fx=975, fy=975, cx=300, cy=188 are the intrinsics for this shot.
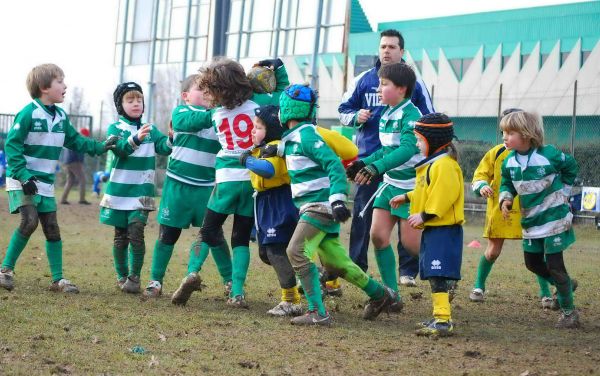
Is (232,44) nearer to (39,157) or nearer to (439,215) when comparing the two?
(39,157)

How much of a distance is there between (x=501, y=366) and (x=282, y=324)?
5.80 ft

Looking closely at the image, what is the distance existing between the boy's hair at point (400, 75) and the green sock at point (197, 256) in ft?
6.43

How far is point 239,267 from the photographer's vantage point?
7.55 meters

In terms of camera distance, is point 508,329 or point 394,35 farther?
point 394,35

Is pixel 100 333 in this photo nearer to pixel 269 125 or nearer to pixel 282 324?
pixel 282 324

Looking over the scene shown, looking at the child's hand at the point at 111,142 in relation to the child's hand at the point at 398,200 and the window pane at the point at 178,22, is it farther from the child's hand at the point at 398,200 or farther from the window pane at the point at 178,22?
the window pane at the point at 178,22

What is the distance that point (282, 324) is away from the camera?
6.81 metres

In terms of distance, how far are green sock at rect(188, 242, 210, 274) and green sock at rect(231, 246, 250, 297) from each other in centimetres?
28

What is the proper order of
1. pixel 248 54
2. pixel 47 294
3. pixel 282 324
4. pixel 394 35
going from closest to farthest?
pixel 282 324
pixel 47 294
pixel 394 35
pixel 248 54

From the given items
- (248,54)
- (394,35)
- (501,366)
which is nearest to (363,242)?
(394,35)

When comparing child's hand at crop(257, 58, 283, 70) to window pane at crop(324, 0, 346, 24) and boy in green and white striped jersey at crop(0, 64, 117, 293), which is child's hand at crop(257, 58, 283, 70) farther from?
window pane at crop(324, 0, 346, 24)

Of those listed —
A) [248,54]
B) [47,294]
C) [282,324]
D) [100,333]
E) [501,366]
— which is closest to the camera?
[501,366]

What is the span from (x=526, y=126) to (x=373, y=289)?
1638mm

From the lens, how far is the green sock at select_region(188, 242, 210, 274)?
766 cm
